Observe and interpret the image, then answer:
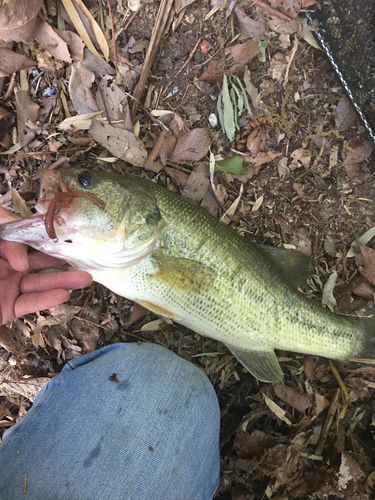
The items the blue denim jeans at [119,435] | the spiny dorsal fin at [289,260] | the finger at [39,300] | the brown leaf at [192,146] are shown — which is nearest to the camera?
the blue denim jeans at [119,435]

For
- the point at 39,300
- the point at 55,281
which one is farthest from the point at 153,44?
the point at 39,300

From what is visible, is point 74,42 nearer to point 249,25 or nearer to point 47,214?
point 249,25

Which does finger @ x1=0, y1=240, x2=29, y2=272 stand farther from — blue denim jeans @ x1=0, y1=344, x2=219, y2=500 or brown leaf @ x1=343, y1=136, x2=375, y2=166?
brown leaf @ x1=343, y1=136, x2=375, y2=166

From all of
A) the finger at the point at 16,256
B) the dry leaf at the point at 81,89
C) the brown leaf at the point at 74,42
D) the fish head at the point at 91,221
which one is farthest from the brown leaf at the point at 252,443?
the brown leaf at the point at 74,42

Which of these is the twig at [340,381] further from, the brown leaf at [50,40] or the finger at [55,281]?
the brown leaf at [50,40]

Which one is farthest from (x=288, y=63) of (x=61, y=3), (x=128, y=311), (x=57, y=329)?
(x=57, y=329)

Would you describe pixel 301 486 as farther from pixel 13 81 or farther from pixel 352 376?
pixel 13 81
